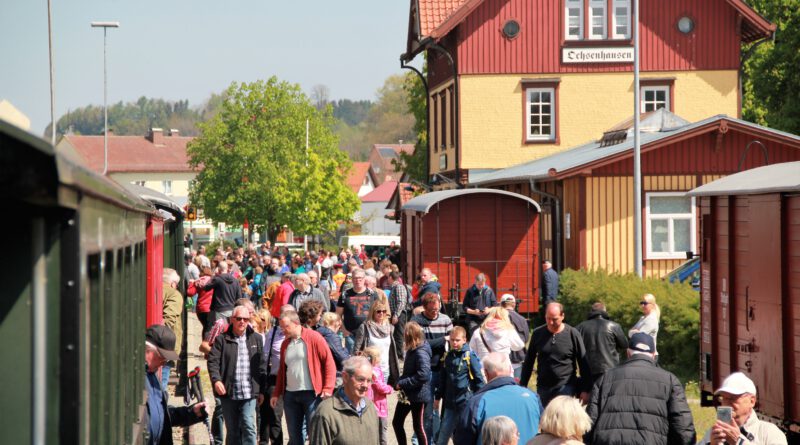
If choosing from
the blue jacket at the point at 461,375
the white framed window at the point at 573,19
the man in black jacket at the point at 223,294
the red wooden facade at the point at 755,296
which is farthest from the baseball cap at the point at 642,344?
the white framed window at the point at 573,19

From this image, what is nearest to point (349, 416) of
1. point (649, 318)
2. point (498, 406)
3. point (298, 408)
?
point (498, 406)

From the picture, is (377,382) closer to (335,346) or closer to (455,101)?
(335,346)

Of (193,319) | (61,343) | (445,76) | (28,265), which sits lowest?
(193,319)

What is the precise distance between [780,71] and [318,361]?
39.5 meters

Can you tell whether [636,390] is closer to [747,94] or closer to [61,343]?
[61,343]

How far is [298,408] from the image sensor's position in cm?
1137

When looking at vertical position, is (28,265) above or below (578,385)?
above

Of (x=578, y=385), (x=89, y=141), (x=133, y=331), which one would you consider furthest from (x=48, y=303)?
(x=89, y=141)

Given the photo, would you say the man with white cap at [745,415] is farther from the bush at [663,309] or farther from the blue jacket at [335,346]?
the bush at [663,309]

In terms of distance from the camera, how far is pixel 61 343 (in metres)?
3.38

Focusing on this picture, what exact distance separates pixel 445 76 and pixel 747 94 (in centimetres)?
1708

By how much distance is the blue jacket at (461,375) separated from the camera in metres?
11.5

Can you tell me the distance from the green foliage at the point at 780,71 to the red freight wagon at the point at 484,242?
74.1 feet

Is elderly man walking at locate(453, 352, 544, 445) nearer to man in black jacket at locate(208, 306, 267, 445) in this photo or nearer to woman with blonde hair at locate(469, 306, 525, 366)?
man in black jacket at locate(208, 306, 267, 445)
